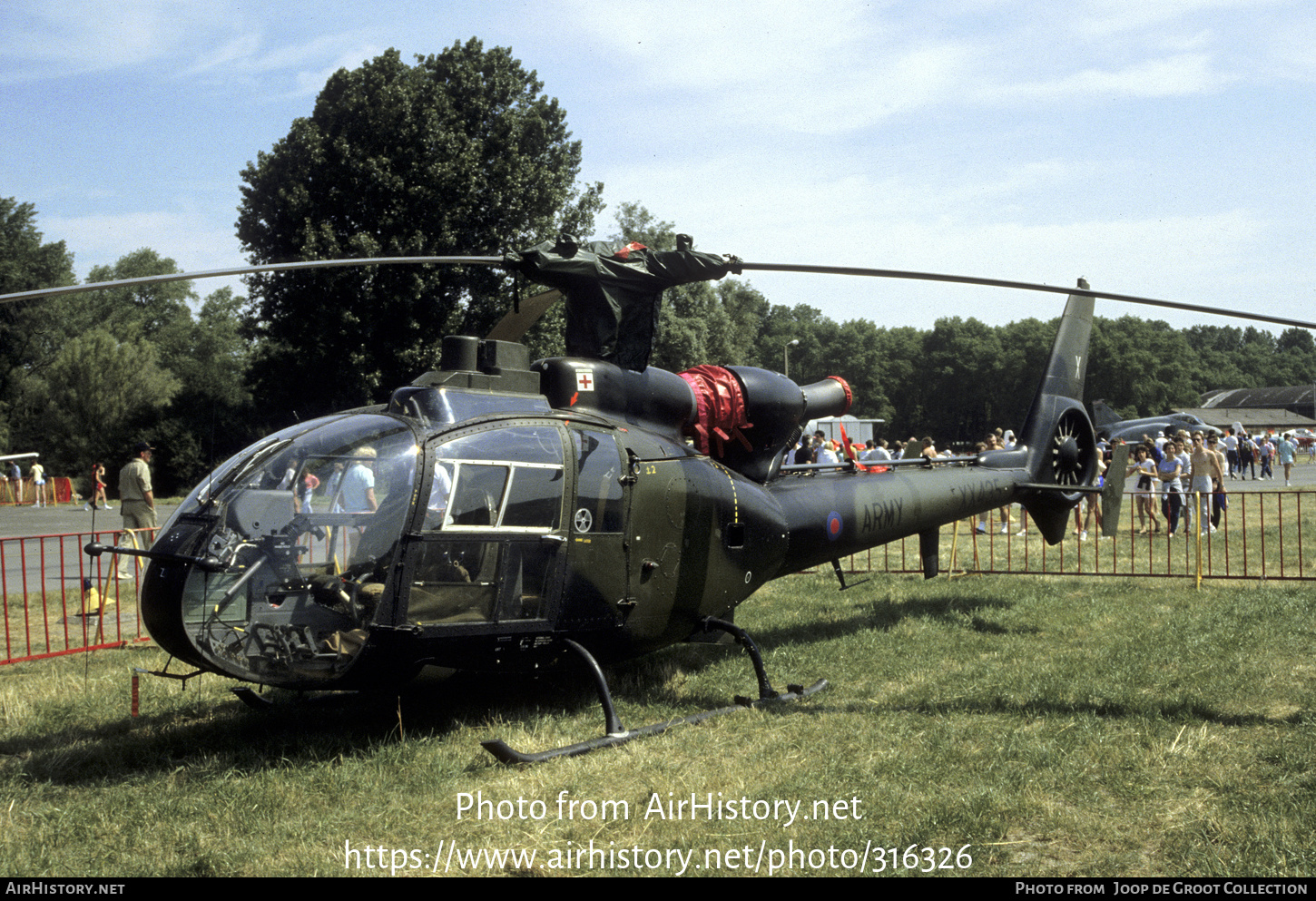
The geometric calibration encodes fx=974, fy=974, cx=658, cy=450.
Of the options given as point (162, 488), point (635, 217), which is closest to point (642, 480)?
point (162, 488)

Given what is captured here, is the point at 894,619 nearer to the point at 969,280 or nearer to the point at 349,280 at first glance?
the point at 969,280

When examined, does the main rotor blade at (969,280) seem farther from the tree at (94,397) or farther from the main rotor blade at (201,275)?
the tree at (94,397)

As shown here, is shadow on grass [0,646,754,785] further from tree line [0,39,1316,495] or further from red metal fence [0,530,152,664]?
tree line [0,39,1316,495]

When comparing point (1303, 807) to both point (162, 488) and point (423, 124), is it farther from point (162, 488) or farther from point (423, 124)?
point (162, 488)

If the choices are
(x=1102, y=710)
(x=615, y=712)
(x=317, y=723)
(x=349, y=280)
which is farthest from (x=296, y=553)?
(x=349, y=280)

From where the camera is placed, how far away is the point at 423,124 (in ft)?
89.5

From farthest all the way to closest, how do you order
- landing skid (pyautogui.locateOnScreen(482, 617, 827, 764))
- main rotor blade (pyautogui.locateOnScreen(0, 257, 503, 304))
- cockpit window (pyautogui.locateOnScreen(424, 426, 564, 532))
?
cockpit window (pyautogui.locateOnScreen(424, 426, 564, 532)) → landing skid (pyautogui.locateOnScreen(482, 617, 827, 764)) → main rotor blade (pyautogui.locateOnScreen(0, 257, 503, 304))

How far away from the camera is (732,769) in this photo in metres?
5.60

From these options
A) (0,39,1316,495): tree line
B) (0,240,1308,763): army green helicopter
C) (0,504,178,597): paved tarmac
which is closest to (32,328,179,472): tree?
(0,39,1316,495): tree line

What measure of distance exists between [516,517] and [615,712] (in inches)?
58.6

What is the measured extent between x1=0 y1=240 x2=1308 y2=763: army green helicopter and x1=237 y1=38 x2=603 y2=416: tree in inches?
790

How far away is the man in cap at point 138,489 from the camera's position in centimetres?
1269

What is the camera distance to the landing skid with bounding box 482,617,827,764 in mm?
5488

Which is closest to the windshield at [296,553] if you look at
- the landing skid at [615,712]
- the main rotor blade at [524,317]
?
the landing skid at [615,712]
